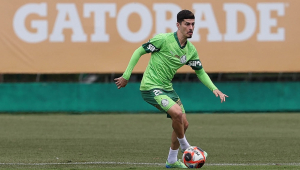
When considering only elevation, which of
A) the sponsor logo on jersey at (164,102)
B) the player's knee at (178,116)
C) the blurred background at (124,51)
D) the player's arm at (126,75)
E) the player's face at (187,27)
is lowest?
the blurred background at (124,51)

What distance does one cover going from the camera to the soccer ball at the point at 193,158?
851 centimetres

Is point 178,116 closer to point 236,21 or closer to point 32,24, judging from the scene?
point 236,21

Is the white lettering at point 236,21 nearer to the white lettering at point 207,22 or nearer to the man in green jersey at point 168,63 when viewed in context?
the white lettering at point 207,22

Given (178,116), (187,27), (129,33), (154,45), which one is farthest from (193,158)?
(129,33)

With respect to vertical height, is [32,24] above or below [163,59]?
below

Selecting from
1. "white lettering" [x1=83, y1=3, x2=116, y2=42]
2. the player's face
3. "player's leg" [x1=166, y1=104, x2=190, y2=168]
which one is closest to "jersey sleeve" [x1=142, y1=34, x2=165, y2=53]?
the player's face

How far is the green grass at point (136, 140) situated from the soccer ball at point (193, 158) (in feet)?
0.84

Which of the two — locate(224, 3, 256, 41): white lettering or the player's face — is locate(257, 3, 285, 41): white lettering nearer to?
locate(224, 3, 256, 41): white lettering

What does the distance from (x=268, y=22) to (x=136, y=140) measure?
1083cm

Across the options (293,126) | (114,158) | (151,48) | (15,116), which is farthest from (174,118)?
(15,116)

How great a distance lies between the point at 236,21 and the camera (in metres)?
22.8

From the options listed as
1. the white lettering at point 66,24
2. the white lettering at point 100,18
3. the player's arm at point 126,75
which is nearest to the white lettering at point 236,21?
the white lettering at point 100,18

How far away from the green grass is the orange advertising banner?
1.99 meters

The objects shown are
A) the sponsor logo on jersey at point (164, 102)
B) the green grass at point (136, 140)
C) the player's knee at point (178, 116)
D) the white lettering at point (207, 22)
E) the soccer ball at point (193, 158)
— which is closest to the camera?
the soccer ball at point (193, 158)
